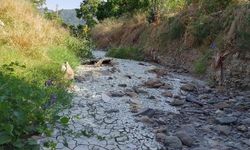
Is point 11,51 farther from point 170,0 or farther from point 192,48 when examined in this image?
point 170,0

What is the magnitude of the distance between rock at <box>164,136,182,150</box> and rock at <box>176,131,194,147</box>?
0.21ft

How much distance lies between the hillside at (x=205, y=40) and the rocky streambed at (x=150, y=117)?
82cm

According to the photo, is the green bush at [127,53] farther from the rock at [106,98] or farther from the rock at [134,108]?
the rock at [134,108]

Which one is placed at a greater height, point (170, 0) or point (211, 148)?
point (170, 0)

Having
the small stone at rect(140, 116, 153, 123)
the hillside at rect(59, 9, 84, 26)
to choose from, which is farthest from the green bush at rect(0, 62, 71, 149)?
the hillside at rect(59, 9, 84, 26)

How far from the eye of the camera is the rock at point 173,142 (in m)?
4.06

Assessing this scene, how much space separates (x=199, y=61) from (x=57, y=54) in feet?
10.9

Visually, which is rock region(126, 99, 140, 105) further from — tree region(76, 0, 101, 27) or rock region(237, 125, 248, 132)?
tree region(76, 0, 101, 27)

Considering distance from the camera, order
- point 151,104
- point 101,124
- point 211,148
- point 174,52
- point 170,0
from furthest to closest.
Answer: point 170,0
point 174,52
point 151,104
point 101,124
point 211,148

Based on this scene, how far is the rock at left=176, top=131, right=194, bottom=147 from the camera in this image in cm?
417

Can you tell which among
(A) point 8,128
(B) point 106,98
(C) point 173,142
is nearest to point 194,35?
(B) point 106,98

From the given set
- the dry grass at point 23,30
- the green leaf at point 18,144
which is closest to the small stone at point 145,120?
the green leaf at point 18,144

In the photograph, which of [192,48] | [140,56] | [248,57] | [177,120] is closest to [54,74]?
[177,120]

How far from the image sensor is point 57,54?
Result: 757cm
